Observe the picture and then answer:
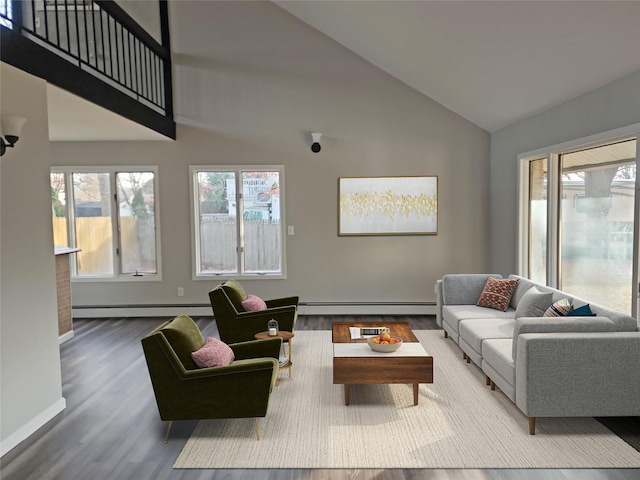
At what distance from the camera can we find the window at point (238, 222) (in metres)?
6.80

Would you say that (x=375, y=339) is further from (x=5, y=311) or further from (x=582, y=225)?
(x=5, y=311)

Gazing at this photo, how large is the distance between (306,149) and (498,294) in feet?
10.5

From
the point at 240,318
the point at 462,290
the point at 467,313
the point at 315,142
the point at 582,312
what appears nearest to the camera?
the point at 582,312

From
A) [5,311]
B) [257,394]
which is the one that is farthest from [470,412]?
[5,311]

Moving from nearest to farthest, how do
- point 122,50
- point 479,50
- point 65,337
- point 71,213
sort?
point 479,50
point 122,50
point 65,337
point 71,213

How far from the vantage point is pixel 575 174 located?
477cm

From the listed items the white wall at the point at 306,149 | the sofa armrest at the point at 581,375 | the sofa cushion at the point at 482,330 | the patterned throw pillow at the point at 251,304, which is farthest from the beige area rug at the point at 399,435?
the white wall at the point at 306,149

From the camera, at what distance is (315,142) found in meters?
6.57

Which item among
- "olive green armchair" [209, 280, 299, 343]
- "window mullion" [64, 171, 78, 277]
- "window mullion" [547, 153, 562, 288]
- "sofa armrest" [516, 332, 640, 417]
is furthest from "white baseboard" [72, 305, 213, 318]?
"sofa armrest" [516, 332, 640, 417]

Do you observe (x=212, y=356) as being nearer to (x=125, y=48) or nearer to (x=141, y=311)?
(x=141, y=311)

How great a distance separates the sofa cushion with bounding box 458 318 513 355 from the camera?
4203 millimetres

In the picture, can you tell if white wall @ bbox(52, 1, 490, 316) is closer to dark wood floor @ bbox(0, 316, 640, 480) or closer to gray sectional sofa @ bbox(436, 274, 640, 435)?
dark wood floor @ bbox(0, 316, 640, 480)

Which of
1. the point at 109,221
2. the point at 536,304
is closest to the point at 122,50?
the point at 109,221

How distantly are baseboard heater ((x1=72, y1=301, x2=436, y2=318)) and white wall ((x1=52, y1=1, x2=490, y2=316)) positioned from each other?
0.08 metres
